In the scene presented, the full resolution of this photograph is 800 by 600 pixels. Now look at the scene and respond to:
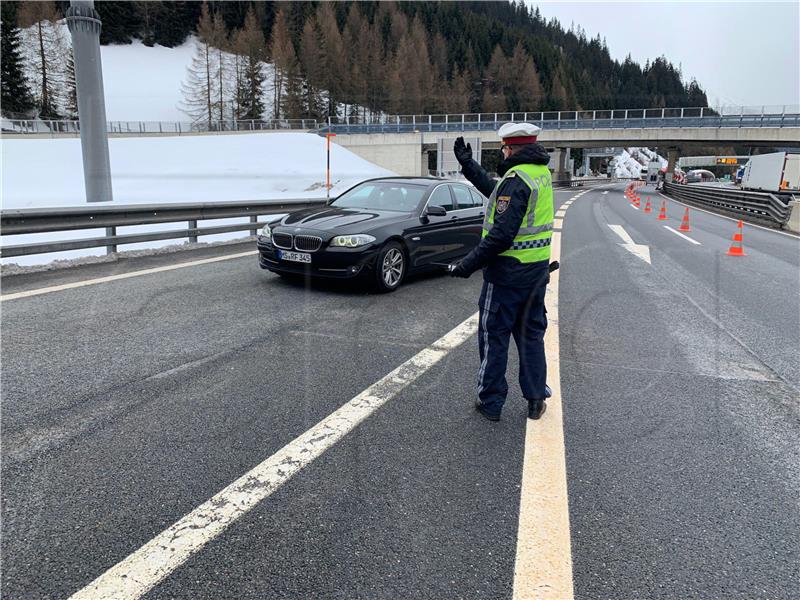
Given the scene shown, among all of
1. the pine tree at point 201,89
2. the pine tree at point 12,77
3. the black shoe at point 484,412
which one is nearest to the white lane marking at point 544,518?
the black shoe at point 484,412

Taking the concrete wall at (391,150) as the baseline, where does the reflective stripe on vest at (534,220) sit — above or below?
below

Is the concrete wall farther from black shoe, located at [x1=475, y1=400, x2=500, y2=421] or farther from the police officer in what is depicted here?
black shoe, located at [x1=475, y1=400, x2=500, y2=421]

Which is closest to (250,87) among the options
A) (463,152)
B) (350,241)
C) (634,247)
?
(634,247)

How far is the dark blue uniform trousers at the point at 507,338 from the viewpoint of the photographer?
3.70 metres

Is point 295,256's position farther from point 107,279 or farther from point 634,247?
point 634,247

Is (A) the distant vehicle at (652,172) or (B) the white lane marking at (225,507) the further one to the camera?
(A) the distant vehicle at (652,172)

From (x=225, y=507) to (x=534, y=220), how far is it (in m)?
2.45

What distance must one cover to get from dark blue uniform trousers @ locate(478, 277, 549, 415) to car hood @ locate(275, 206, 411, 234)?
144 inches

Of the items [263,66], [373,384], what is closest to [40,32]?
[263,66]

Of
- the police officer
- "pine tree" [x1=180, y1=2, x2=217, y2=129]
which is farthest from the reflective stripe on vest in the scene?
"pine tree" [x1=180, y1=2, x2=217, y2=129]

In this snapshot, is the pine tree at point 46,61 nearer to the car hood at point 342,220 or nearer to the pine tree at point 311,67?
the pine tree at point 311,67

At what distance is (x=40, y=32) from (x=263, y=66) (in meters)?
33.4

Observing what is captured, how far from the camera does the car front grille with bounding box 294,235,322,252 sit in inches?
276

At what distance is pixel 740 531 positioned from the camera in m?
2.61
